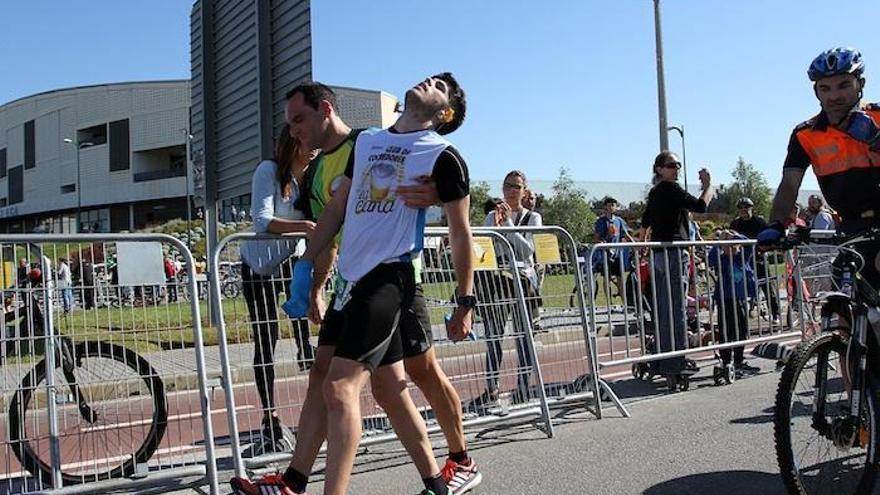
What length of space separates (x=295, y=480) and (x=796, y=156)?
2.94 metres

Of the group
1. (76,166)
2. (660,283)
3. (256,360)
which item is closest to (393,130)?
(256,360)

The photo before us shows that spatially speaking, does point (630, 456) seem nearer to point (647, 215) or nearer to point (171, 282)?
point (171, 282)

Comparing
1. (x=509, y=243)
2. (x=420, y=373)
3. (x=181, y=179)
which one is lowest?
(x=420, y=373)

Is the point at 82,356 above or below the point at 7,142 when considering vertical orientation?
below

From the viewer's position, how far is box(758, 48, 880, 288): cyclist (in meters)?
4.17

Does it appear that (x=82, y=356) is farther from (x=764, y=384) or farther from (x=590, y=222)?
(x=590, y=222)

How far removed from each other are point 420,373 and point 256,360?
1315 mm

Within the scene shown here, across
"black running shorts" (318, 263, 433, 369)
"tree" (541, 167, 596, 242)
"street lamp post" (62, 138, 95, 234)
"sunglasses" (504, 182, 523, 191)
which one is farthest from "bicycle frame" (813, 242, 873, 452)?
"street lamp post" (62, 138, 95, 234)

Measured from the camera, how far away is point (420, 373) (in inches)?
160

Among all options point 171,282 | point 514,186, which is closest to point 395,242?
point 171,282

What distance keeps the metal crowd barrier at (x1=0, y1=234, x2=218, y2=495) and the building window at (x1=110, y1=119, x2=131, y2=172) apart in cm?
8391

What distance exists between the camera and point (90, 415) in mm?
4566

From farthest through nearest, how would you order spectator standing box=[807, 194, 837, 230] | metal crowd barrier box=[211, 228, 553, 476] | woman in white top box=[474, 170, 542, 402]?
spectator standing box=[807, 194, 837, 230] < woman in white top box=[474, 170, 542, 402] < metal crowd barrier box=[211, 228, 553, 476]

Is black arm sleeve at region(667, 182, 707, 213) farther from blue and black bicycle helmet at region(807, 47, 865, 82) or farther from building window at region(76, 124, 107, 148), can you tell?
building window at region(76, 124, 107, 148)
